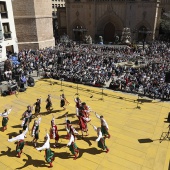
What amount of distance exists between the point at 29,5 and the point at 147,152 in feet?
82.1

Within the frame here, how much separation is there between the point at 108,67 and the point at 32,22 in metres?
13.3

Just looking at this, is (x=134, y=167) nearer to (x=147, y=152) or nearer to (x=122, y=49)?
(x=147, y=152)

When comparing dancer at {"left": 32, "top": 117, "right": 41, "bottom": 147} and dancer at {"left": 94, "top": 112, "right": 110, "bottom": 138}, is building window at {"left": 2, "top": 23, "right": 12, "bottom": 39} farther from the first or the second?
dancer at {"left": 94, "top": 112, "right": 110, "bottom": 138}

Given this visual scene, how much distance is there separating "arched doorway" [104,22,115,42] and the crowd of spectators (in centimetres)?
1190

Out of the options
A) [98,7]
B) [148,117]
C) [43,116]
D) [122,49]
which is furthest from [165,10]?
[43,116]

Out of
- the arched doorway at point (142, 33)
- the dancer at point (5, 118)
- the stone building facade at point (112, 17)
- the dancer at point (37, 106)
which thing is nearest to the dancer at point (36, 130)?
the dancer at point (5, 118)

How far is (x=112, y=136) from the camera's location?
11.3 meters

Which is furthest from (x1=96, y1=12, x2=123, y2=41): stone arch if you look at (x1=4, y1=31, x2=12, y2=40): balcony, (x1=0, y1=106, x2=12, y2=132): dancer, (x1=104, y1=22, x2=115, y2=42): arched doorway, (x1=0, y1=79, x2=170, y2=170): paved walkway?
(x1=0, y1=106, x2=12, y2=132): dancer

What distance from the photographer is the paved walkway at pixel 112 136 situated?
930 centimetres

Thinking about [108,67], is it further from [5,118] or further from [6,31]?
[5,118]

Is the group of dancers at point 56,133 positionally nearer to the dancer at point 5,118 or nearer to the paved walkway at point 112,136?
the dancer at point 5,118

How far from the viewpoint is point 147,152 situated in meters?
10.0

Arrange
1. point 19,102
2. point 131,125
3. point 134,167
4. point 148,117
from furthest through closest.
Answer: point 19,102 → point 148,117 → point 131,125 → point 134,167

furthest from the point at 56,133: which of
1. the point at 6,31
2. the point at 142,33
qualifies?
the point at 142,33
